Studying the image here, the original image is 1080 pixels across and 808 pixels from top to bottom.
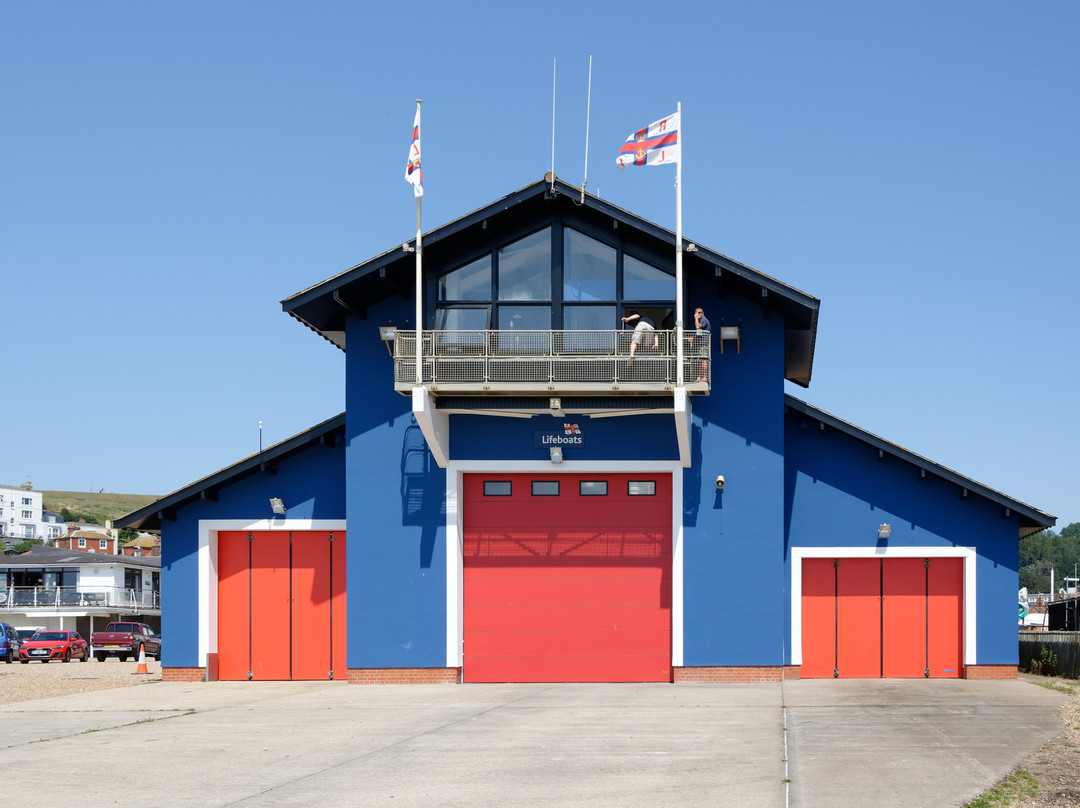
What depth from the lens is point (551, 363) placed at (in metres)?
21.1

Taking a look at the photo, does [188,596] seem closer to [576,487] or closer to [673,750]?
[576,487]

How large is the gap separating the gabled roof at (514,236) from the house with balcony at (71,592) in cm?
5046

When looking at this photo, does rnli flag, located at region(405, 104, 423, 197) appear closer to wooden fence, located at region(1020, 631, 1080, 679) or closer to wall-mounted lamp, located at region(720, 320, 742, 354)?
wall-mounted lamp, located at region(720, 320, 742, 354)

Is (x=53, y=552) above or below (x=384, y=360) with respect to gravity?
below

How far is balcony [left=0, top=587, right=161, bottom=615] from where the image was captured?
70.2 meters

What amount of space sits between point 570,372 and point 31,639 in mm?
36533

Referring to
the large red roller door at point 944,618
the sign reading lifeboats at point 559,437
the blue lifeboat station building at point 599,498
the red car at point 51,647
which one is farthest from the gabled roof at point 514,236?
the red car at point 51,647

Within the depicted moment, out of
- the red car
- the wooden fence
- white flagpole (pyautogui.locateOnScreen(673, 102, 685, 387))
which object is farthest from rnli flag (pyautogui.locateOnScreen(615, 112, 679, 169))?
the red car

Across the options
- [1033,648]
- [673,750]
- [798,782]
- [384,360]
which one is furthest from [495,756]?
[1033,648]

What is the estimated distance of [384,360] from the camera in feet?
74.8

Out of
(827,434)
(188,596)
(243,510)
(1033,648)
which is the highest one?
(827,434)

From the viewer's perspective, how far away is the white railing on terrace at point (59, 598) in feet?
231

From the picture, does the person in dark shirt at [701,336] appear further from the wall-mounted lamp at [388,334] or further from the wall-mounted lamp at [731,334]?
the wall-mounted lamp at [388,334]

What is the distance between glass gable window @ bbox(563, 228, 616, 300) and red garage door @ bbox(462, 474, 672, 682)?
3280 millimetres
